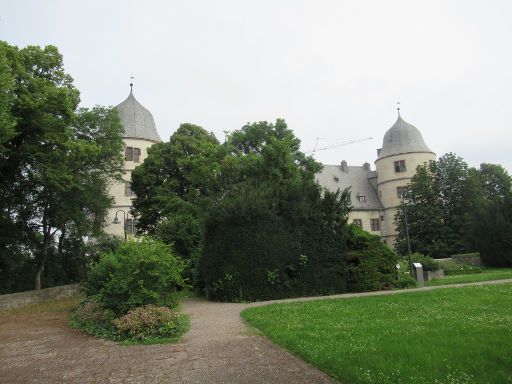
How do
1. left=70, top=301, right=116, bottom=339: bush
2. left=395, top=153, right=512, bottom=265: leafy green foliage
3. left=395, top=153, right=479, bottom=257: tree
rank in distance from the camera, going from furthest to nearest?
left=395, top=153, right=479, bottom=257: tree < left=395, top=153, right=512, bottom=265: leafy green foliage < left=70, top=301, right=116, bottom=339: bush

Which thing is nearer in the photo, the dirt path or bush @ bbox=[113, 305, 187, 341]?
the dirt path

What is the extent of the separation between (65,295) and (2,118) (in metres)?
12.6

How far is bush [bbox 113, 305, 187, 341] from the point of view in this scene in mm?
9875

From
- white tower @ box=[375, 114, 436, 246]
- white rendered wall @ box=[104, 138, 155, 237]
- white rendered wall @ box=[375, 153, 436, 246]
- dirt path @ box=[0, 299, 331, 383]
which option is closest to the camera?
dirt path @ box=[0, 299, 331, 383]

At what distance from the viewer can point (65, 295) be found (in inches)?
993

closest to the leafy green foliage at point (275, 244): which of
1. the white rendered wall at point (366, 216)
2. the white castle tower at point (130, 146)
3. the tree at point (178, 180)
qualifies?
the tree at point (178, 180)

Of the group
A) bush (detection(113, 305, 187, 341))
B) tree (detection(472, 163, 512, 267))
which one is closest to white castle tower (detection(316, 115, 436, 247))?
tree (detection(472, 163, 512, 267))

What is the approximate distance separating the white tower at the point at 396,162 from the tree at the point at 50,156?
140 ft

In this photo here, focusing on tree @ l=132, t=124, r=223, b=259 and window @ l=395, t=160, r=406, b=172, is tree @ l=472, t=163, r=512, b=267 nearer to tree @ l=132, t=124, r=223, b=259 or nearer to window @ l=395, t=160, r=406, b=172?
tree @ l=132, t=124, r=223, b=259

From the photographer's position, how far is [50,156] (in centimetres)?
2166

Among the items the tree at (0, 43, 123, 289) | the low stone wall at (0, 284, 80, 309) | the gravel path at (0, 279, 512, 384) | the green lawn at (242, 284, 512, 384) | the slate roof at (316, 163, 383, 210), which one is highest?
the slate roof at (316, 163, 383, 210)

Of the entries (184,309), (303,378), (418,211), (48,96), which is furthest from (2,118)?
(418,211)

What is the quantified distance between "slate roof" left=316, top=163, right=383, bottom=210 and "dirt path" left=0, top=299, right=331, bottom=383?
174 feet

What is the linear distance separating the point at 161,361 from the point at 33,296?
1700 cm
